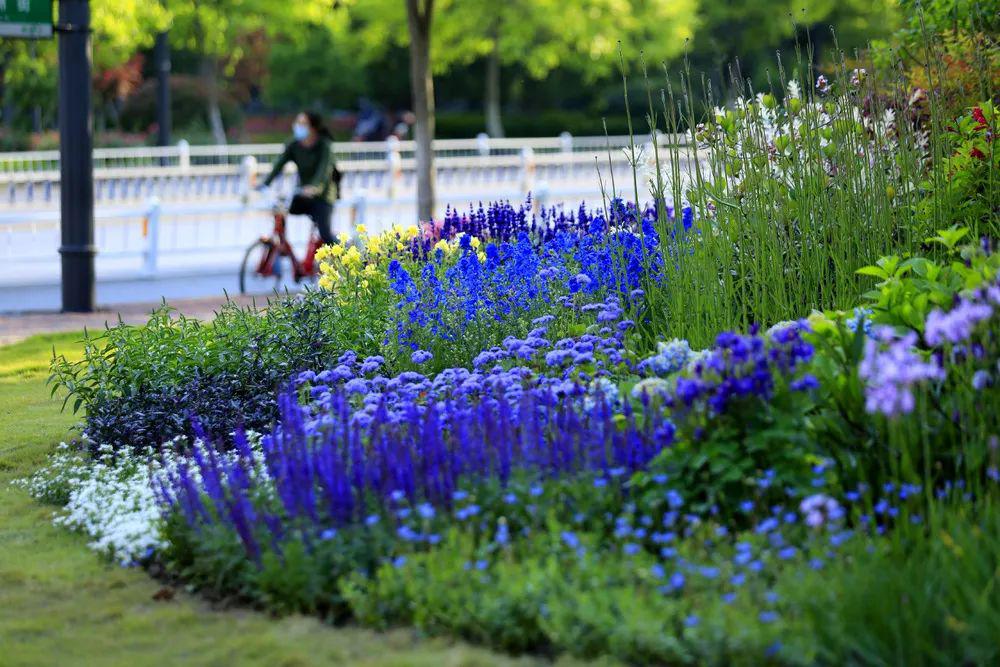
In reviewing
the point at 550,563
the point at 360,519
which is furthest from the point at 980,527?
the point at 360,519

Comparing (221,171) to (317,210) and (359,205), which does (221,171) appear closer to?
(359,205)

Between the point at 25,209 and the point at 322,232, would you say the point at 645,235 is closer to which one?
the point at 322,232

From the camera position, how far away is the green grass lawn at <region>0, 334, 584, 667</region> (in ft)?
12.6

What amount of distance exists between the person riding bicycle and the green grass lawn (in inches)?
340

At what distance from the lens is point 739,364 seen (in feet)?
13.8

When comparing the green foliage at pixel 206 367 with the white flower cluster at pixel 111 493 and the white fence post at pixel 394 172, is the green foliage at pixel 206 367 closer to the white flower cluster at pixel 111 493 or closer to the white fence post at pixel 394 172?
the white flower cluster at pixel 111 493

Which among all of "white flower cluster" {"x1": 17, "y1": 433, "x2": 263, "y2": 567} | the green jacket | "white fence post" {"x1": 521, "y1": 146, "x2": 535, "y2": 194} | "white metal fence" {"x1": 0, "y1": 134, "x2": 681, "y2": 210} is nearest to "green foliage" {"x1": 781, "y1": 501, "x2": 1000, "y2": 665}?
"white flower cluster" {"x1": 17, "y1": 433, "x2": 263, "y2": 567}

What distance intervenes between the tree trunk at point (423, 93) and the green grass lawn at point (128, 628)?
32.7 feet

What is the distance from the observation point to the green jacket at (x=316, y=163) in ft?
46.4

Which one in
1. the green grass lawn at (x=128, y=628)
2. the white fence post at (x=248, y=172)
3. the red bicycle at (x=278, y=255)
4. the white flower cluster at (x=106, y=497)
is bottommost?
the green grass lawn at (x=128, y=628)

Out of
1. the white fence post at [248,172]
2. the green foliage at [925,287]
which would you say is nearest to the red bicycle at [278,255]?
the white fence post at [248,172]

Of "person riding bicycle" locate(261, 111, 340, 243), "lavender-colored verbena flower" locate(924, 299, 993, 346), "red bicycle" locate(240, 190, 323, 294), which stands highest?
"person riding bicycle" locate(261, 111, 340, 243)

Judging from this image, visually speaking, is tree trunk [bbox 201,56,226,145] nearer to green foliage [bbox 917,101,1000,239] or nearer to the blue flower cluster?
the blue flower cluster

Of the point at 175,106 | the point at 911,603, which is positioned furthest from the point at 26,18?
the point at 175,106
